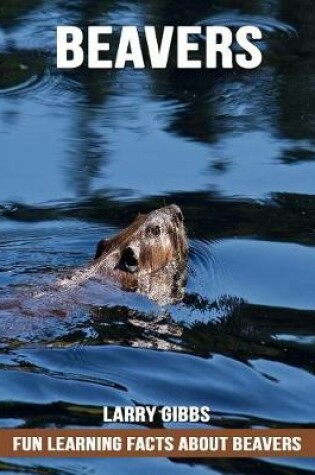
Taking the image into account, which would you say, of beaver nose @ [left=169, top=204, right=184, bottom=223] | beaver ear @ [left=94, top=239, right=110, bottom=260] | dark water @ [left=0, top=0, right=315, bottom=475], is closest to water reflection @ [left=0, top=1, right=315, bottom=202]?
dark water @ [left=0, top=0, right=315, bottom=475]

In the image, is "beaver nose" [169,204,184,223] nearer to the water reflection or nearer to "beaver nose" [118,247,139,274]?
"beaver nose" [118,247,139,274]

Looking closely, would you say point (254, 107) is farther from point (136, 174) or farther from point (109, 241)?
point (109, 241)

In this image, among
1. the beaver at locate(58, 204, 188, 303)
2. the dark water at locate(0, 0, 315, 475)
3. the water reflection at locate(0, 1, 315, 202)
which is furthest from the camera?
the water reflection at locate(0, 1, 315, 202)

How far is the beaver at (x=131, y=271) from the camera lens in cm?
814

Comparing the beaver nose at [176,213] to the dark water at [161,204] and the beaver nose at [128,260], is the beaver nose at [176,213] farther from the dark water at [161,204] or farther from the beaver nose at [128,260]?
the beaver nose at [128,260]

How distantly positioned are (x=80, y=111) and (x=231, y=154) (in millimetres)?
1340

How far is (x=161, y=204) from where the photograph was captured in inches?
391

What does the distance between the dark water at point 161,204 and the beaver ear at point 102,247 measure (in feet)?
0.64

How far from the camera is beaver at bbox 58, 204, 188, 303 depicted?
8.66 metres

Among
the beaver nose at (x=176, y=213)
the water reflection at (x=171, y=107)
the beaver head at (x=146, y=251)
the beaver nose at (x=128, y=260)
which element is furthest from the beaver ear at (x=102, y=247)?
the water reflection at (x=171, y=107)

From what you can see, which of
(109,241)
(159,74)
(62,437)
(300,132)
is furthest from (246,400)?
(159,74)

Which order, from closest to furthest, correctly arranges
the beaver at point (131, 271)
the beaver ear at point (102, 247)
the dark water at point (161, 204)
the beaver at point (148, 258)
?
the dark water at point (161, 204)
the beaver at point (131, 271)
the beaver at point (148, 258)
the beaver ear at point (102, 247)

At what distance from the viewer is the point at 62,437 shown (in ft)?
22.1

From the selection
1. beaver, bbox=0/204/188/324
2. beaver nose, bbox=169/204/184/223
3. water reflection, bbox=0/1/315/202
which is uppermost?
water reflection, bbox=0/1/315/202
